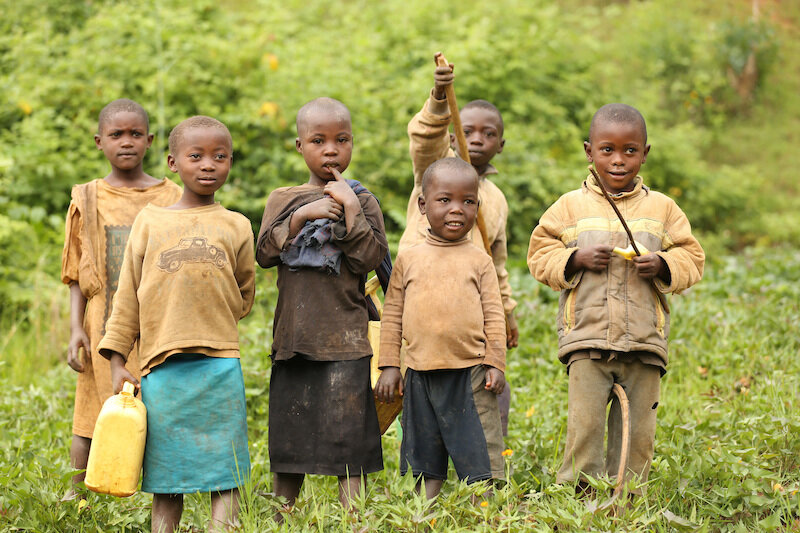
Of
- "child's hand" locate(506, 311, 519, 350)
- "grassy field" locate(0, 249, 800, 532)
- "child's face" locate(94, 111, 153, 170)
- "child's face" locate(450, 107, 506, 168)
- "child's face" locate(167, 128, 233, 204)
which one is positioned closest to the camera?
"grassy field" locate(0, 249, 800, 532)

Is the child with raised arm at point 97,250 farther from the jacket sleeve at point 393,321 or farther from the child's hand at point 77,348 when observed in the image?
the jacket sleeve at point 393,321

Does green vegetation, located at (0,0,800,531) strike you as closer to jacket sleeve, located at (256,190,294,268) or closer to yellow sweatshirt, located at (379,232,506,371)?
yellow sweatshirt, located at (379,232,506,371)

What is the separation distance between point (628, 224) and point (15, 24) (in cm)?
768

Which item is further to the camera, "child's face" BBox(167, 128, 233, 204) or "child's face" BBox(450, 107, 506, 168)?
"child's face" BBox(450, 107, 506, 168)

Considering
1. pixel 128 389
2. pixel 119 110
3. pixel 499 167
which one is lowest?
pixel 128 389

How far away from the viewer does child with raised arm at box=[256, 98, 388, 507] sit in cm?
350

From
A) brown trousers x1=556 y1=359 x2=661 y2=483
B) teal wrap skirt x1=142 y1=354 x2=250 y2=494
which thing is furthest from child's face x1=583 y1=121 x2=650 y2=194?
teal wrap skirt x1=142 y1=354 x2=250 y2=494

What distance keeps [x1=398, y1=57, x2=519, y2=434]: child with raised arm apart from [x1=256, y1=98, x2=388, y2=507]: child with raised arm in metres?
0.52

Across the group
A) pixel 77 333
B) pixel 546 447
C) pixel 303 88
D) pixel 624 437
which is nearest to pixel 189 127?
pixel 77 333

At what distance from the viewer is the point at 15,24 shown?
361 inches

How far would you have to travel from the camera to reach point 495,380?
3.57 m

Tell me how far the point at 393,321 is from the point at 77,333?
1460mm

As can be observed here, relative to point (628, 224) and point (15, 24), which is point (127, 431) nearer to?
point (628, 224)

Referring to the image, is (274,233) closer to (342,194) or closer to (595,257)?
(342,194)
